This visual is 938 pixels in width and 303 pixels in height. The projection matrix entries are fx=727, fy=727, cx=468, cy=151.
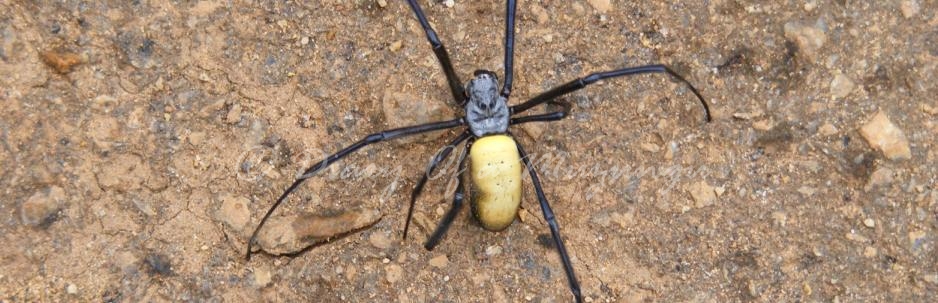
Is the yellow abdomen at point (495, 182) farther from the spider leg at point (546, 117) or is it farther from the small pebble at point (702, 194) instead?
the small pebble at point (702, 194)

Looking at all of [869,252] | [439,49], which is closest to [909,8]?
[869,252]

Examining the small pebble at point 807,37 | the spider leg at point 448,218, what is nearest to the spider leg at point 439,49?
the spider leg at point 448,218

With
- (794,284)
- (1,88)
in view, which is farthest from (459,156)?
(1,88)

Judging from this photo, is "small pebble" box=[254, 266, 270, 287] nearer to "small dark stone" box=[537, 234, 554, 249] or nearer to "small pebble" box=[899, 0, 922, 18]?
"small dark stone" box=[537, 234, 554, 249]

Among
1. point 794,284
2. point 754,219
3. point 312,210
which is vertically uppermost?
point 312,210

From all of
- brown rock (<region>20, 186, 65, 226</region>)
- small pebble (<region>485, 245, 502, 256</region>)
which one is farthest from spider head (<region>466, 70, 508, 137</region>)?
brown rock (<region>20, 186, 65, 226</region>)

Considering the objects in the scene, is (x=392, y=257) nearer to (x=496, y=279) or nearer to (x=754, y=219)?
(x=496, y=279)

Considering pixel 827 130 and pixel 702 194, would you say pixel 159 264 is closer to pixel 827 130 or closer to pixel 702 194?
pixel 702 194
